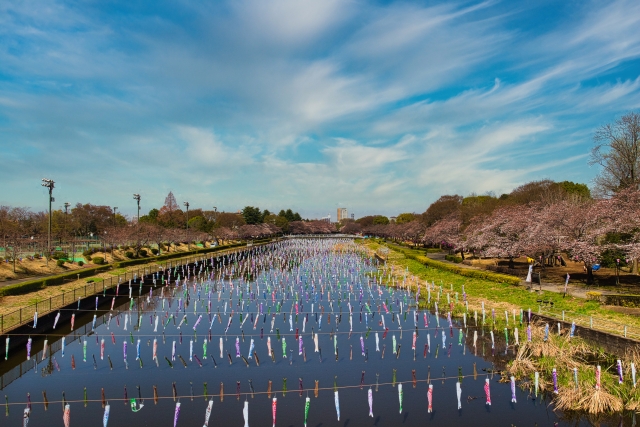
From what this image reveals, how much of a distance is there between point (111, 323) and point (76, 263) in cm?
2643

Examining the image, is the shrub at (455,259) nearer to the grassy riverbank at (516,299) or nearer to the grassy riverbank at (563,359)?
the grassy riverbank at (516,299)

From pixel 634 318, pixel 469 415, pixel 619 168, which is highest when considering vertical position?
pixel 619 168

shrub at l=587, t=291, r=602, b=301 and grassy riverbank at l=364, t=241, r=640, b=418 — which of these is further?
shrub at l=587, t=291, r=602, b=301

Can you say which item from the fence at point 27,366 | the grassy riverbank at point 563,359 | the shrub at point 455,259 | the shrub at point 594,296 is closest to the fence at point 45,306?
the fence at point 27,366

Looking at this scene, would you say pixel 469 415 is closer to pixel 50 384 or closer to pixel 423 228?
pixel 50 384

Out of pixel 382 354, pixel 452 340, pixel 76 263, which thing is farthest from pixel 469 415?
pixel 76 263

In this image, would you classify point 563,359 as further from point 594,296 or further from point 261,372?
point 261,372

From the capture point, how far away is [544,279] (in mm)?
38719

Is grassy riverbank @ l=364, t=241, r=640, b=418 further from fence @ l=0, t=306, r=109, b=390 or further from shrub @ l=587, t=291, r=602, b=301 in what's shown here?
fence @ l=0, t=306, r=109, b=390

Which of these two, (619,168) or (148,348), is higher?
(619,168)

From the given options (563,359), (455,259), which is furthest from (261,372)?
(455,259)

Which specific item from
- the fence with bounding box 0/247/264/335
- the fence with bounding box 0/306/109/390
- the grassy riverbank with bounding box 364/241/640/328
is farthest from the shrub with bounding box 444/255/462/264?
the fence with bounding box 0/306/109/390

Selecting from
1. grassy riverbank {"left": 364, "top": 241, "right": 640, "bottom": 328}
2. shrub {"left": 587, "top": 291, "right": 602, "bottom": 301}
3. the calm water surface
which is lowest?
the calm water surface

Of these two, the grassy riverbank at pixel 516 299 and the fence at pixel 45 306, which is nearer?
the fence at pixel 45 306
